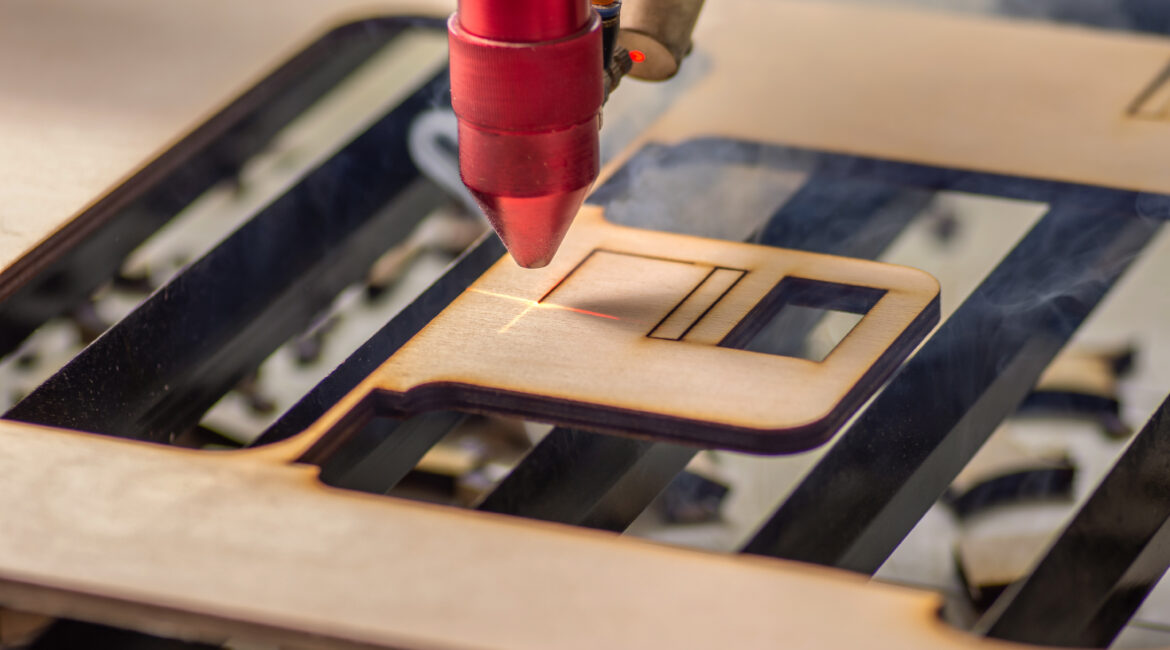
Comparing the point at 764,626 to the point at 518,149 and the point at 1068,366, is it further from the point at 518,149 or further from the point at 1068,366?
the point at 1068,366

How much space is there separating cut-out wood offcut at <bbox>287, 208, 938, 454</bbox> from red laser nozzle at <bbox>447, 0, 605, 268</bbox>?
0.08 m

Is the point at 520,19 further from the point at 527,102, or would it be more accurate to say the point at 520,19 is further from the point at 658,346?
the point at 658,346

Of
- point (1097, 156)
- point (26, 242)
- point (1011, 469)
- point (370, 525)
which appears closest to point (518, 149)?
point (370, 525)

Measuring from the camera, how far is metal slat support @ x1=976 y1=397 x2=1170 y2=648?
0.65m

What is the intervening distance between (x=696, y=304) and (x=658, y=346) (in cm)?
5

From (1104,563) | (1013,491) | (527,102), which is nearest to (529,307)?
(527,102)

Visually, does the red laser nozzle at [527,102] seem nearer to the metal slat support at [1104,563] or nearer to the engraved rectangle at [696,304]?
the engraved rectangle at [696,304]

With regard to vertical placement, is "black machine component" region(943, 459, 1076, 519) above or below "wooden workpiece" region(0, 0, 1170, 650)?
below

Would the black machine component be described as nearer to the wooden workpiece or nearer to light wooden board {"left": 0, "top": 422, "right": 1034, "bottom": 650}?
the wooden workpiece

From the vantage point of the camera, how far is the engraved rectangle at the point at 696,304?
2.37ft

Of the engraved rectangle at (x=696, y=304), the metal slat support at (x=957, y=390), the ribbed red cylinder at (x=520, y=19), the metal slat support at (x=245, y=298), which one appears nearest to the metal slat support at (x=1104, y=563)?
the metal slat support at (x=957, y=390)

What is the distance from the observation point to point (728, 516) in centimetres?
111

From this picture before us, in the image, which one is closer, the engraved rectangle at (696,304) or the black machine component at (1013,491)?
the engraved rectangle at (696,304)

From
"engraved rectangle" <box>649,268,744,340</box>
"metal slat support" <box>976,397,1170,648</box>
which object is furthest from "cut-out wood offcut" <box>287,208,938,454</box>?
"metal slat support" <box>976,397,1170,648</box>
